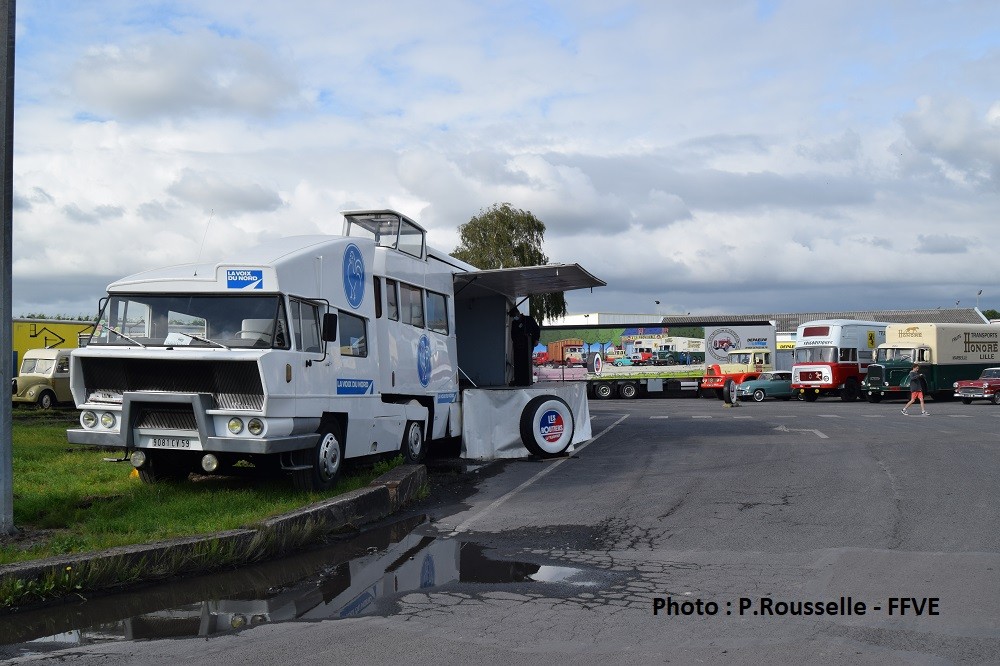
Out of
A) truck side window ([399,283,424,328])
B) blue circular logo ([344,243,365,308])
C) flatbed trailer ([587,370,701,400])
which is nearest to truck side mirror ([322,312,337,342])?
blue circular logo ([344,243,365,308])

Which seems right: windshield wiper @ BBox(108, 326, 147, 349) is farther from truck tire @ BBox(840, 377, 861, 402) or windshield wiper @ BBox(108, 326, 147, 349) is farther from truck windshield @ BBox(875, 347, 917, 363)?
truck tire @ BBox(840, 377, 861, 402)

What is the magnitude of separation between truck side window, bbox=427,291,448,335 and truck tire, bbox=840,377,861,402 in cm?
2932

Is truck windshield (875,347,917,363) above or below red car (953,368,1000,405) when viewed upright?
above

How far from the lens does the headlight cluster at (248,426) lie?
922cm

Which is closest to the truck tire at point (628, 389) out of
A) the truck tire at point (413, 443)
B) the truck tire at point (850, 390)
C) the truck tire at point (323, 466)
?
the truck tire at point (850, 390)

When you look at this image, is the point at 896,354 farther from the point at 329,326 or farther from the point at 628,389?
the point at 329,326

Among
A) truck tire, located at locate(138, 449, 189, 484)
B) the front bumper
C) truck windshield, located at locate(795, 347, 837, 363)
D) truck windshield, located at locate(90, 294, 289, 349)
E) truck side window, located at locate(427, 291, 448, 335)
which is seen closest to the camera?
the front bumper

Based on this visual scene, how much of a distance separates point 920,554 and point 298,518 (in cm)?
526

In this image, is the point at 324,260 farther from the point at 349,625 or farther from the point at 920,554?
Result: the point at 920,554

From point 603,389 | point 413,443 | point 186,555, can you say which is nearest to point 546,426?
point 413,443

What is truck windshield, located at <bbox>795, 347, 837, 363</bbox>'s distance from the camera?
3988 cm

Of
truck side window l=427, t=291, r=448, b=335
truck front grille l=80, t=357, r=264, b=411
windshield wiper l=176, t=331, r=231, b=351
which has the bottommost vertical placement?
truck front grille l=80, t=357, r=264, b=411

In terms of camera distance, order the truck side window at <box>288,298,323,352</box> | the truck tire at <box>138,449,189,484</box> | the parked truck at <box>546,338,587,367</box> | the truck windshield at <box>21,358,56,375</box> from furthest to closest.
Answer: the parked truck at <box>546,338,587,367</box> < the truck windshield at <box>21,358,56,375</box> < the truck tire at <box>138,449,189,484</box> < the truck side window at <box>288,298,323,352</box>

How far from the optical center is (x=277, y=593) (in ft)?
21.6
